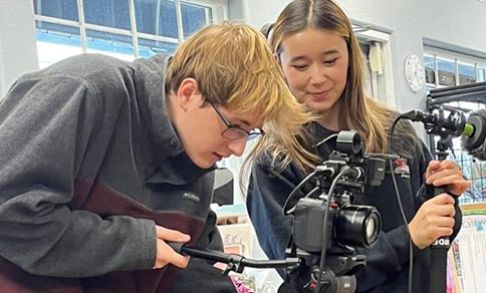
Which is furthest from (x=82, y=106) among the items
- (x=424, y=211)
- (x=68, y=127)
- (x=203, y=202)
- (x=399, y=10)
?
(x=399, y=10)

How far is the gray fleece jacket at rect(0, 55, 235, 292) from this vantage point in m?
0.79

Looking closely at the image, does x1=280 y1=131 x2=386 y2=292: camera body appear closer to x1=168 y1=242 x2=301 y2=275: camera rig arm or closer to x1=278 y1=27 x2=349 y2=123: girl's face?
x1=168 y1=242 x2=301 y2=275: camera rig arm

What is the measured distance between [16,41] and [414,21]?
220 centimetres

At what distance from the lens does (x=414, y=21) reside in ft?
10.7

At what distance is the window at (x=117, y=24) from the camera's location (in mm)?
1901

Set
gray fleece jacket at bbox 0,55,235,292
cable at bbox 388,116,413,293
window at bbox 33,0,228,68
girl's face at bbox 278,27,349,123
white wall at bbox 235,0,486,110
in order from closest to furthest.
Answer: gray fleece jacket at bbox 0,55,235,292 < cable at bbox 388,116,413,293 < girl's face at bbox 278,27,349,123 < window at bbox 33,0,228,68 < white wall at bbox 235,0,486,110

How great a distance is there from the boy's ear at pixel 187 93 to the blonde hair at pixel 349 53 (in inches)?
13.3

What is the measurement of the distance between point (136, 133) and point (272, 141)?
1.07 feet

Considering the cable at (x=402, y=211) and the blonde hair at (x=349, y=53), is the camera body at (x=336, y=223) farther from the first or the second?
the blonde hair at (x=349, y=53)

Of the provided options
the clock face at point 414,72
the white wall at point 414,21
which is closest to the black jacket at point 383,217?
the white wall at point 414,21

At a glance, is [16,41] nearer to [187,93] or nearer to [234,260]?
[187,93]

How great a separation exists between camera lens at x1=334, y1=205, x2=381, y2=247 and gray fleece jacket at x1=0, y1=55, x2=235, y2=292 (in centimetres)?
25

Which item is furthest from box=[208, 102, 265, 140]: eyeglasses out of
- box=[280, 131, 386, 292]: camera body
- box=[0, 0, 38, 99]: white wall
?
box=[0, 0, 38, 99]: white wall

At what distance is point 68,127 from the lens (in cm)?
81
